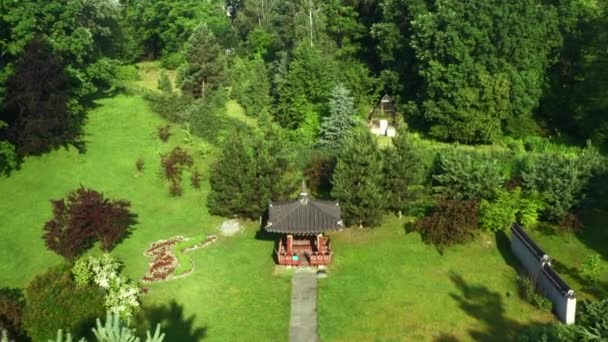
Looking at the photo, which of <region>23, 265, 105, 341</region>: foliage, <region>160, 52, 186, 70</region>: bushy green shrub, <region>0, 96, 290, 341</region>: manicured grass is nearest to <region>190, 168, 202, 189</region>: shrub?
<region>0, 96, 290, 341</region>: manicured grass

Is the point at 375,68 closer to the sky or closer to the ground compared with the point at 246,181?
closer to the sky

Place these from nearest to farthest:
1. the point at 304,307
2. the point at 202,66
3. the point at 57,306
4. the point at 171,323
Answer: the point at 57,306 < the point at 171,323 < the point at 304,307 < the point at 202,66

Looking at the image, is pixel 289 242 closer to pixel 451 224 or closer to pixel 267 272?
pixel 267 272

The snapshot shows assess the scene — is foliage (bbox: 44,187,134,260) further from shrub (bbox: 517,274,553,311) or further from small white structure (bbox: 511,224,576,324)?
small white structure (bbox: 511,224,576,324)

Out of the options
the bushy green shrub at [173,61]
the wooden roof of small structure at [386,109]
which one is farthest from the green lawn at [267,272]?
the bushy green shrub at [173,61]

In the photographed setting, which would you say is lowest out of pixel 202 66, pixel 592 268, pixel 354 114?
pixel 592 268

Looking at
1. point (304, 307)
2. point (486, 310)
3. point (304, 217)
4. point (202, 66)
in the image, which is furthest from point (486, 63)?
point (304, 307)
